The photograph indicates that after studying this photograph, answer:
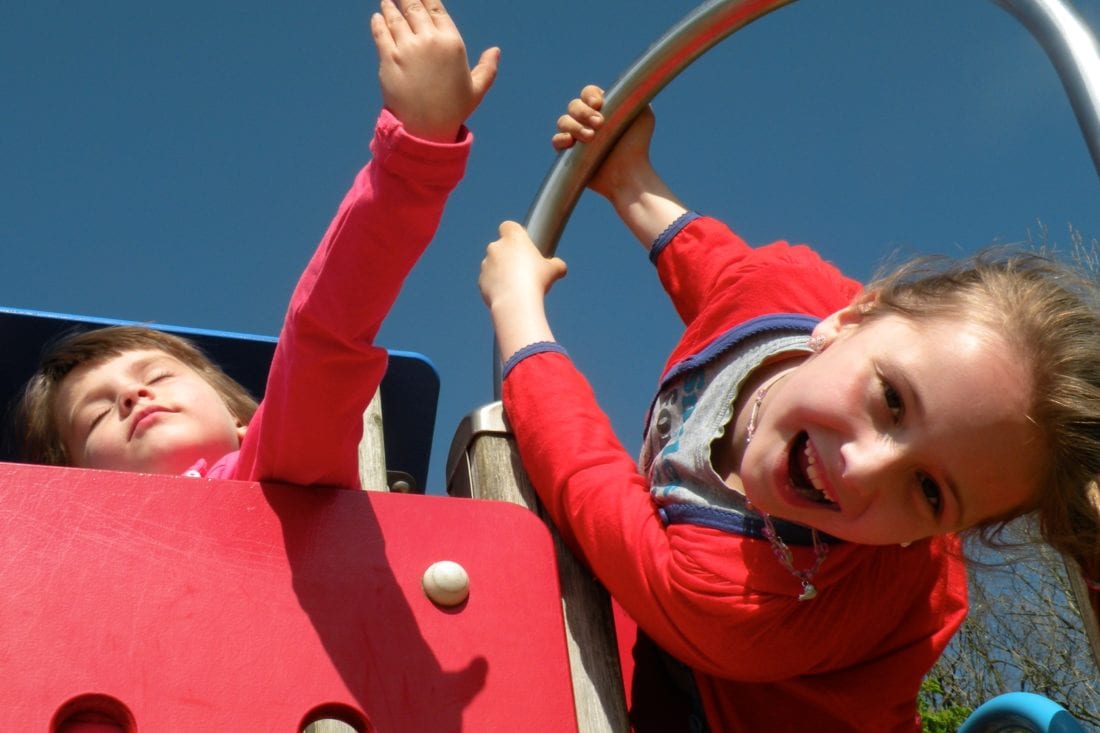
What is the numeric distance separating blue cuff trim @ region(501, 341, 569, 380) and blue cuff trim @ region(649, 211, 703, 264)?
311mm

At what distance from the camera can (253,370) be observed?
1778 mm

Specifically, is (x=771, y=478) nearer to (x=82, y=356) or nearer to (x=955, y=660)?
(x=82, y=356)

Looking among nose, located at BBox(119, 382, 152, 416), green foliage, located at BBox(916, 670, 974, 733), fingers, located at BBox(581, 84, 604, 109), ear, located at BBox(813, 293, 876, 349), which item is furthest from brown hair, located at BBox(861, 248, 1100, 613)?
green foliage, located at BBox(916, 670, 974, 733)

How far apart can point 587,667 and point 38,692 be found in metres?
0.46

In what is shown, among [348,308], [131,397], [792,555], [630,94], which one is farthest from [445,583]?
[630,94]

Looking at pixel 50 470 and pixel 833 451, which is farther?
pixel 833 451

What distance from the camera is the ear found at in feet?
4.07

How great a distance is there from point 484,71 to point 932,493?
1.69ft

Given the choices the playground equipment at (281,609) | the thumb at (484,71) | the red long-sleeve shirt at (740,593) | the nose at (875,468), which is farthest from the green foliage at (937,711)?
the thumb at (484,71)

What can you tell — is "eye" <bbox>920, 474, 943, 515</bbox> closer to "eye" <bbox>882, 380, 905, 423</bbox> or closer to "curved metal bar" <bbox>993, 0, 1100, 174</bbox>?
"eye" <bbox>882, 380, 905, 423</bbox>

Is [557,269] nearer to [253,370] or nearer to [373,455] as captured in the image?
[373,455]

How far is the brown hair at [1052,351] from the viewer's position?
3.62 feet

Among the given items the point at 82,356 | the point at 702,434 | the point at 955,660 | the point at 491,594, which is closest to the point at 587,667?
the point at 491,594

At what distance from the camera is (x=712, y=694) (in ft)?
4.14
